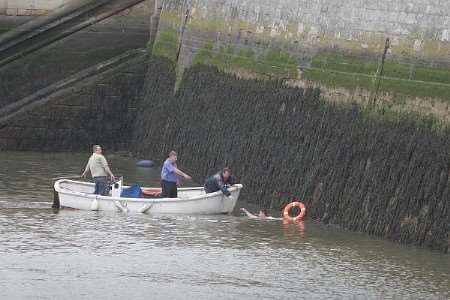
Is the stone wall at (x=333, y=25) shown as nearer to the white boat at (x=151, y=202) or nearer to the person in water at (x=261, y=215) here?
the person in water at (x=261, y=215)

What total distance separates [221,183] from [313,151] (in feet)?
6.84

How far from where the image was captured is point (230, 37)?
128 ft

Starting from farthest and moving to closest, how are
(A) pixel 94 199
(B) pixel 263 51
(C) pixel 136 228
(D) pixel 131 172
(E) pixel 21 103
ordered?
(E) pixel 21 103 → (D) pixel 131 172 → (B) pixel 263 51 → (A) pixel 94 199 → (C) pixel 136 228

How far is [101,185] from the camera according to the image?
32094 mm

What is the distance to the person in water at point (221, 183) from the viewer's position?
3158 centimetres

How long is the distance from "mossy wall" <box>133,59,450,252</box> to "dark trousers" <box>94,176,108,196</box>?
3621mm

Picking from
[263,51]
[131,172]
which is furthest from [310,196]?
[131,172]

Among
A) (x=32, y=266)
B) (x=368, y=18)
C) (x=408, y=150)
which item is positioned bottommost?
(x=32, y=266)

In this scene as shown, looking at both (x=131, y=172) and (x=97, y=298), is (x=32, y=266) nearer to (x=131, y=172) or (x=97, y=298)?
(x=97, y=298)

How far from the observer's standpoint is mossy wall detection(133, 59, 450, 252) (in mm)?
27641

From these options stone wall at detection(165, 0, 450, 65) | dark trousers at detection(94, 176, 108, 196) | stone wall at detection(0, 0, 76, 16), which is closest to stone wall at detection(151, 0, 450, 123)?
stone wall at detection(165, 0, 450, 65)

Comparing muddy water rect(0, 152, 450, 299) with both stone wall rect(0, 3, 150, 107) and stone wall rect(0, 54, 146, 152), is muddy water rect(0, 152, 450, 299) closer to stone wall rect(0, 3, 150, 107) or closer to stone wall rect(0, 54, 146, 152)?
stone wall rect(0, 54, 146, 152)

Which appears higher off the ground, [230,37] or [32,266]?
[230,37]

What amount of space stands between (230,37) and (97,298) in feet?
55.8
